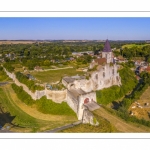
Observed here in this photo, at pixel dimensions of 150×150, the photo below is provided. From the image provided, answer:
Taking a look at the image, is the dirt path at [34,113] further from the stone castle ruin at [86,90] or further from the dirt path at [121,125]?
the dirt path at [121,125]

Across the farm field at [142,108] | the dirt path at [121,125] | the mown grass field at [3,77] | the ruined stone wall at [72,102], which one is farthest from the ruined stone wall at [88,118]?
the mown grass field at [3,77]

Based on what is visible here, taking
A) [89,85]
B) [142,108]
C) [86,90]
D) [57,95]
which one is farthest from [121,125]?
[89,85]

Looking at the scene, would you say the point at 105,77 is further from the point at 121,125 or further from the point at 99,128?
the point at 99,128

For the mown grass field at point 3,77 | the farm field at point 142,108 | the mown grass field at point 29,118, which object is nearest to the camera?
the mown grass field at point 29,118

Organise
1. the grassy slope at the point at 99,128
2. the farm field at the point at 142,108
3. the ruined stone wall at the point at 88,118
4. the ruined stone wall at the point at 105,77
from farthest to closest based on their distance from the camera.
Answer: the ruined stone wall at the point at 105,77 → the farm field at the point at 142,108 → the ruined stone wall at the point at 88,118 → the grassy slope at the point at 99,128

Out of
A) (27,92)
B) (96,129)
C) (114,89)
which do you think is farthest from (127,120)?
(27,92)

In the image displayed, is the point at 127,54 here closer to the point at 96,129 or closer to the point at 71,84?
the point at 71,84
